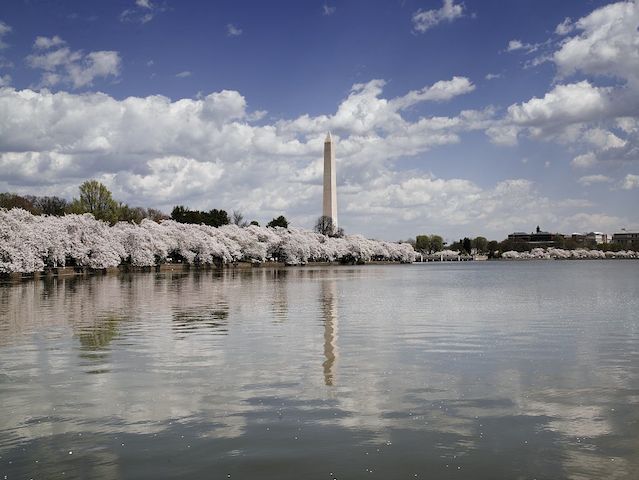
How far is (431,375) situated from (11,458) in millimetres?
8007

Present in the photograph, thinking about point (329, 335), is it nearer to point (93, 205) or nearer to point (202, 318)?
point (202, 318)

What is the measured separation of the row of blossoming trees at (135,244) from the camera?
6238 centimetres

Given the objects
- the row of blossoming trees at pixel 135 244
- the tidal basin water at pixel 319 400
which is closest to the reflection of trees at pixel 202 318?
the tidal basin water at pixel 319 400

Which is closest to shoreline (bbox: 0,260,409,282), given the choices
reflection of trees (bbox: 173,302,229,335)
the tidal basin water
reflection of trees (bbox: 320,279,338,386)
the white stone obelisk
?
the white stone obelisk

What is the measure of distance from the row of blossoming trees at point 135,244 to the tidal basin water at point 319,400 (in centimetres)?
4264

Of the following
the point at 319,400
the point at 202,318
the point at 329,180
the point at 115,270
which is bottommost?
the point at 319,400

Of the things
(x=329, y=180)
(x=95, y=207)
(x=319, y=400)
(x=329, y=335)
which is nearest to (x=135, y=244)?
(x=95, y=207)

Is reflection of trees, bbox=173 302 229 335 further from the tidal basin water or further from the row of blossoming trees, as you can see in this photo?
the row of blossoming trees

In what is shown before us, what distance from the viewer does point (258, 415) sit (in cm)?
1024

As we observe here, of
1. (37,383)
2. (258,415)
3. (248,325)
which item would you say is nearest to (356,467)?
(258,415)

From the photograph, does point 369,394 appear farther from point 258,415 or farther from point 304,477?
point 304,477

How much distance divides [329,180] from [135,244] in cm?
6325

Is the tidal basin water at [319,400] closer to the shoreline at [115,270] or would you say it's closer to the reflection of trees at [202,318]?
the reflection of trees at [202,318]

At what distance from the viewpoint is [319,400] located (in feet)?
36.9
